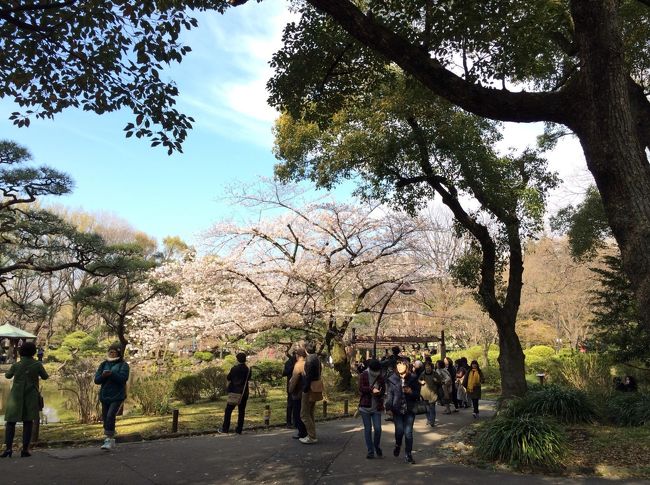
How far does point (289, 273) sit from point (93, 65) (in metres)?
10.7

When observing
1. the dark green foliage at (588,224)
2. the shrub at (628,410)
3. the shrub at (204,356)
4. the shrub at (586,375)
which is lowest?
the shrub at (628,410)

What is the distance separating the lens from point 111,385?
23.1 feet

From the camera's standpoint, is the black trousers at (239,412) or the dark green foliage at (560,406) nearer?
the dark green foliage at (560,406)

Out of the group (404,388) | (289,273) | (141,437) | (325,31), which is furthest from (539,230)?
(141,437)

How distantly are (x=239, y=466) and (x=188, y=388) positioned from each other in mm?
10858

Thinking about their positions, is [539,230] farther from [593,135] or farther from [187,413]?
[187,413]

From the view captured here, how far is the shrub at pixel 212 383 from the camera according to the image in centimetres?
1678

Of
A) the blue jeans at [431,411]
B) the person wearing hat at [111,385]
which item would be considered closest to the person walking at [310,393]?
the person wearing hat at [111,385]

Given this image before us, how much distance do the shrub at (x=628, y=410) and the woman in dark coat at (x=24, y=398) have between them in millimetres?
9787

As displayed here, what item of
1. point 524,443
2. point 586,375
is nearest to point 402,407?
point 524,443

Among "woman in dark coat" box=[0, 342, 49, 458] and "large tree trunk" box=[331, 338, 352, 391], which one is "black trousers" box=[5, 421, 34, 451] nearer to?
"woman in dark coat" box=[0, 342, 49, 458]

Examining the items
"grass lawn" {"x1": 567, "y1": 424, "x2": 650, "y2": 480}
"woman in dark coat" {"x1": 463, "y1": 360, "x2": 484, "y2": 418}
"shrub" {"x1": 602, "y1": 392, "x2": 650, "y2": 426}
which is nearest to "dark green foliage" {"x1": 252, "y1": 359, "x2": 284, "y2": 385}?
"woman in dark coat" {"x1": 463, "y1": 360, "x2": 484, "y2": 418}

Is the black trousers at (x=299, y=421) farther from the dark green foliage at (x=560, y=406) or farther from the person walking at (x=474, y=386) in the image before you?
the person walking at (x=474, y=386)

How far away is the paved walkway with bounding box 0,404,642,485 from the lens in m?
5.56
